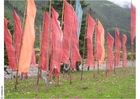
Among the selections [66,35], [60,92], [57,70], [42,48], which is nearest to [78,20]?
[66,35]

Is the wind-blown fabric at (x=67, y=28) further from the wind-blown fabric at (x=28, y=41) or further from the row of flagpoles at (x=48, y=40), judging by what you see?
the wind-blown fabric at (x=28, y=41)

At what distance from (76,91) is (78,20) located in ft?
31.1

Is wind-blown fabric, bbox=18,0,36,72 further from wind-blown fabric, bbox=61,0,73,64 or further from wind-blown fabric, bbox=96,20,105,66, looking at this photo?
wind-blown fabric, bbox=96,20,105,66

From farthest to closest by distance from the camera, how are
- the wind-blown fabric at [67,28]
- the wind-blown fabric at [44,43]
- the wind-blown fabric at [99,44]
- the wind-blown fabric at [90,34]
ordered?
the wind-blown fabric at [99,44], the wind-blown fabric at [90,34], the wind-blown fabric at [67,28], the wind-blown fabric at [44,43]

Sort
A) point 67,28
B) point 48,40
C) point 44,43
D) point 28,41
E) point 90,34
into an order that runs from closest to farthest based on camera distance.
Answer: point 28,41 < point 48,40 < point 44,43 < point 67,28 < point 90,34

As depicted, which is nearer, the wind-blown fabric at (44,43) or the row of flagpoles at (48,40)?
the row of flagpoles at (48,40)

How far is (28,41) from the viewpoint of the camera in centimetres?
2334

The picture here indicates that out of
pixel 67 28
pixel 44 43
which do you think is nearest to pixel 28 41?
pixel 44 43

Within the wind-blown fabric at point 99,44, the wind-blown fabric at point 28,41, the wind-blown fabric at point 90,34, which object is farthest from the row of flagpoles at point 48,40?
the wind-blown fabric at point 99,44

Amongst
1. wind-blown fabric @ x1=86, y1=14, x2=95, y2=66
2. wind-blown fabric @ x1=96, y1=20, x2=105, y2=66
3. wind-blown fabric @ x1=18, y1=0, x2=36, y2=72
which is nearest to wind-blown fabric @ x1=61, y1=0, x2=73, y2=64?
wind-blown fabric @ x1=18, y1=0, x2=36, y2=72

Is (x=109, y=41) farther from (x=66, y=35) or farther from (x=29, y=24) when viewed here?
(x=29, y=24)

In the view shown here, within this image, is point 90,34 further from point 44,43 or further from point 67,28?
point 44,43

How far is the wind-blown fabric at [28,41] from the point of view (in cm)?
2292

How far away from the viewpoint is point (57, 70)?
2492cm
